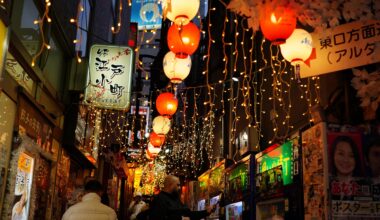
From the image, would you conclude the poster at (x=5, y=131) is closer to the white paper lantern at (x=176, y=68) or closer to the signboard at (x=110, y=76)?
the white paper lantern at (x=176, y=68)

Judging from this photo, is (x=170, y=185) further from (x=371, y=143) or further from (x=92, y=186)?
(x=371, y=143)

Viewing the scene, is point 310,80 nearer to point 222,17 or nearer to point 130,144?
point 222,17

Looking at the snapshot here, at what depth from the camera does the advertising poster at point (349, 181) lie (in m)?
6.53

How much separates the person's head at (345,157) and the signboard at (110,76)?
25.2 ft

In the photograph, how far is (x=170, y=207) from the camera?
7031 mm

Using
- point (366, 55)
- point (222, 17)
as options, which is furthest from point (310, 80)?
point (222, 17)

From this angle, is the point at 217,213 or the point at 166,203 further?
the point at 217,213

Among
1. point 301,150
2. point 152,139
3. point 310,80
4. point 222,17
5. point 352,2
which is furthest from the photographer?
point 222,17

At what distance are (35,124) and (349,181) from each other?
22.1 feet

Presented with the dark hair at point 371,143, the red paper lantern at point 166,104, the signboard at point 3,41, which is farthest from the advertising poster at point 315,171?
the red paper lantern at point 166,104

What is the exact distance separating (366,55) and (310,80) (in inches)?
156

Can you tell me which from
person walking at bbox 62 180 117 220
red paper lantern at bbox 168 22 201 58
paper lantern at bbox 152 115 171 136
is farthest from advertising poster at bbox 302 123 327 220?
paper lantern at bbox 152 115 171 136

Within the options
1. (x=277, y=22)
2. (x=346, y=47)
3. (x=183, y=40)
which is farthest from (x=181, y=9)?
(x=346, y=47)

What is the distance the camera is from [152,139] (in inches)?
693
